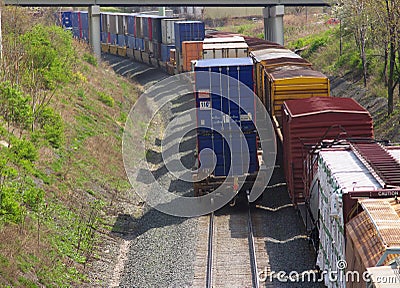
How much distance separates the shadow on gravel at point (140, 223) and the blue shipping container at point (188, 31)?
26.3m

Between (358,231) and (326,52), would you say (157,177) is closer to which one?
(358,231)

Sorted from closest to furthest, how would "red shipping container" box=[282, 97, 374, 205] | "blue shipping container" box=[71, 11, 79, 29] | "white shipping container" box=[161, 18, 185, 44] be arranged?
"red shipping container" box=[282, 97, 374, 205]
"white shipping container" box=[161, 18, 185, 44]
"blue shipping container" box=[71, 11, 79, 29]

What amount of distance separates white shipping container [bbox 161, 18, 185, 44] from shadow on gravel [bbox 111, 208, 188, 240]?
2993cm

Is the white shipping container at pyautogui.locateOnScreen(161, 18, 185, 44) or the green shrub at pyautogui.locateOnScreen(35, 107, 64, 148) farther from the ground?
the white shipping container at pyautogui.locateOnScreen(161, 18, 185, 44)

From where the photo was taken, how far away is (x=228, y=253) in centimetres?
1730

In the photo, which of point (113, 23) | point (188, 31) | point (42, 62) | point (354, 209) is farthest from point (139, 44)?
point (354, 209)

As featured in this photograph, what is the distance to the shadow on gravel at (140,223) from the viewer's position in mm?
19500

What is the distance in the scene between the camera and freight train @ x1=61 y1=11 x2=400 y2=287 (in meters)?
10.5

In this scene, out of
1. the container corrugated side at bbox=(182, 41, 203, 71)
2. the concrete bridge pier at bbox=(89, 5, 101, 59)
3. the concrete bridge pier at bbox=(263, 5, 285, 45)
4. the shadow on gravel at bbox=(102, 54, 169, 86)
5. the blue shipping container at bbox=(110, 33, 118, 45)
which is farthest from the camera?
the blue shipping container at bbox=(110, 33, 118, 45)

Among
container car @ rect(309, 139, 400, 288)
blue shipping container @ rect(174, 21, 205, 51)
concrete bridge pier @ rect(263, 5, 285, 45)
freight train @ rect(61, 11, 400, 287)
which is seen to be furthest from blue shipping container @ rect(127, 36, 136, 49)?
container car @ rect(309, 139, 400, 288)

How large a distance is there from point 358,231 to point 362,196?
3.74 feet

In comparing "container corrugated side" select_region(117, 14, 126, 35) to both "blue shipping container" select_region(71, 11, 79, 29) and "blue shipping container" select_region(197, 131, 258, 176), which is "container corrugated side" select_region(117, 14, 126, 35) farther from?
"blue shipping container" select_region(197, 131, 258, 176)

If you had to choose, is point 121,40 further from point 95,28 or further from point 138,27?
point 95,28

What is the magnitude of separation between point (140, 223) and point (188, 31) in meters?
27.4
